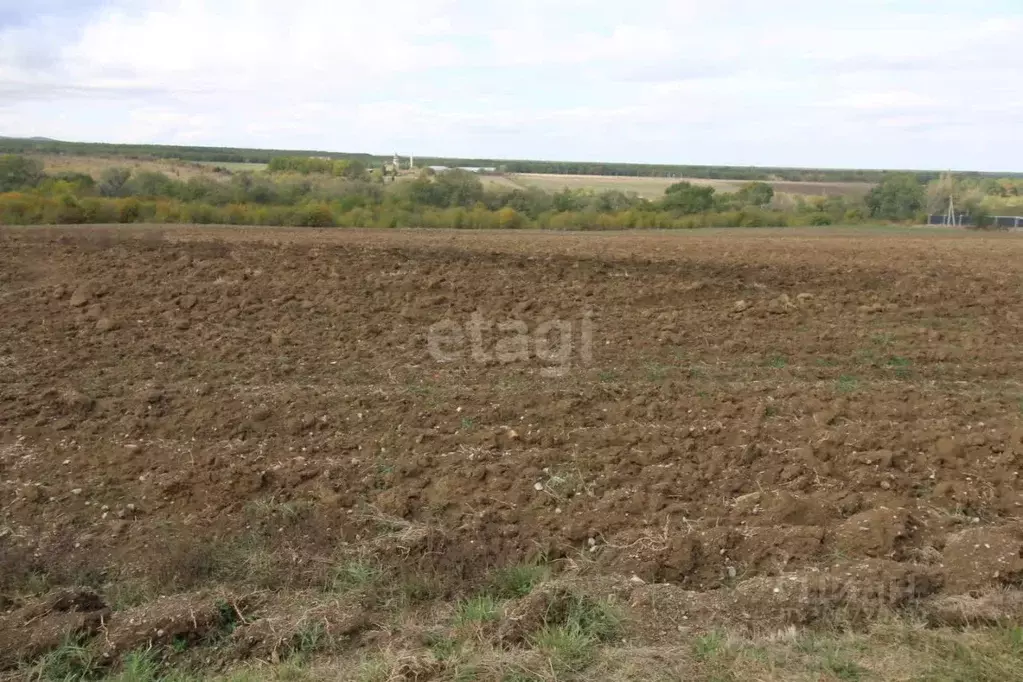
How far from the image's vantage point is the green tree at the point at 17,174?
2925 centimetres

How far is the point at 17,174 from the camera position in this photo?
2991 cm

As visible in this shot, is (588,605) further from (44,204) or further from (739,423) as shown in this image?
(44,204)

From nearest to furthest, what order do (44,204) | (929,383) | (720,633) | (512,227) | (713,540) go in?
(720,633) → (713,540) → (929,383) → (44,204) → (512,227)

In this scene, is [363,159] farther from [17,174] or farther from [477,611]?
[477,611]

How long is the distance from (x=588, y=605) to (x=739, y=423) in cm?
272

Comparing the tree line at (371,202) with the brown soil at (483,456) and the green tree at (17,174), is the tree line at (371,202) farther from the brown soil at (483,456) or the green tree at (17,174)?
the brown soil at (483,456)

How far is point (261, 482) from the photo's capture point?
557 centimetres

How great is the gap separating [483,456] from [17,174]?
3004cm

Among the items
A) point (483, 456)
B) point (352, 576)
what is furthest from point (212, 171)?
point (352, 576)

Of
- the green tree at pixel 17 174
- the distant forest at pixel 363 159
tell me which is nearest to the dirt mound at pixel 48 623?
the green tree at pixel 17 174

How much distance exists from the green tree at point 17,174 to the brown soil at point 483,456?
21.9 metres

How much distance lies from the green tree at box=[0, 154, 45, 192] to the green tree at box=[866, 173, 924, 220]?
121 feet

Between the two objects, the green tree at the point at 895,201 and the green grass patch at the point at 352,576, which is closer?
the green grass patch at the point at 352,576

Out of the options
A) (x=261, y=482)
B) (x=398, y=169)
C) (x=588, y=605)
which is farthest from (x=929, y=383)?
(x=398, y=169)
